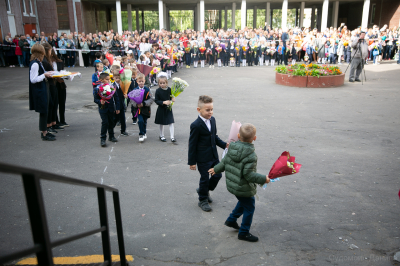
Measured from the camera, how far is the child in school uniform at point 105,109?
727cm

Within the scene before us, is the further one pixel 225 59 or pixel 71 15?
pixel 71 15

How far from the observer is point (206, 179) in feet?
15.1

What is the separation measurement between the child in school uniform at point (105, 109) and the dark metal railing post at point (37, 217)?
5.94 metres

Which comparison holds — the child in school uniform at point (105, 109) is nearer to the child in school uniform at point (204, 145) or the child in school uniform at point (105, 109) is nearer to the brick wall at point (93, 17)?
the child in school uniform at point (204, 145)

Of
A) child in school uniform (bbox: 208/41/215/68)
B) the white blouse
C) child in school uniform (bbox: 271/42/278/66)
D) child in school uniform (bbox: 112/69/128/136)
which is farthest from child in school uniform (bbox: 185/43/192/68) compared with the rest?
the white blouse

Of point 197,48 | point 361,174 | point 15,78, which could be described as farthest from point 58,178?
point 197,48

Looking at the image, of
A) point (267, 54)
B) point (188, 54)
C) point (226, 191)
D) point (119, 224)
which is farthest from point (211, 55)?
point (119, 224)

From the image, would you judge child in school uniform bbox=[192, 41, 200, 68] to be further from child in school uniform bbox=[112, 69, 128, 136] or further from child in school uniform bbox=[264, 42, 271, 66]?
child in school uniform bbox=[112, 69, 128, 136]

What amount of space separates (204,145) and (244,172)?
103cm

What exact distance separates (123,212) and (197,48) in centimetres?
2010

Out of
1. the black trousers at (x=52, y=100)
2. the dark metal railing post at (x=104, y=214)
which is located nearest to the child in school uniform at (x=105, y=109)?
the black trousers at (x=52, y=100)

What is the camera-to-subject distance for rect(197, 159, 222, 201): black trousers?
180 inches

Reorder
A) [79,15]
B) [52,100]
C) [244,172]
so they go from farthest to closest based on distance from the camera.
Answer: [79,15], [52,100], [244,172]

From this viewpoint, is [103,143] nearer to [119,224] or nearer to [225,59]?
[119,224]
